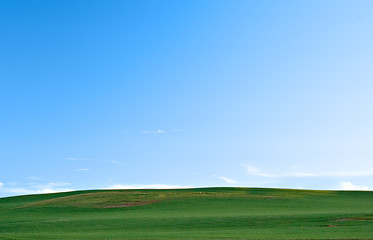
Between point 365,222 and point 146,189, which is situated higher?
point 146,189

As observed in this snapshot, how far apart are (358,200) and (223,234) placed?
34771 mm

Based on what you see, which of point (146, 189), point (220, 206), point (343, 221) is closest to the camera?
point (343, 221)

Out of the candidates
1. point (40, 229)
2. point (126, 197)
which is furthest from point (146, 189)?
point (40, 229)

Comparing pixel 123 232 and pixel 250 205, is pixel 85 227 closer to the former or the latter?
pixel 123 232

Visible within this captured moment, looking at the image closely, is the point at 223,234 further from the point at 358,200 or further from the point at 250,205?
the point at 358,200

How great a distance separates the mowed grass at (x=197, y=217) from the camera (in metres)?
26.7

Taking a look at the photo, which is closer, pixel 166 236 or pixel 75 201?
pixel 166 236

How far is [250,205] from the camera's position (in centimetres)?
4697

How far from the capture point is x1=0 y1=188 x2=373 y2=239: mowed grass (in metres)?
26.7

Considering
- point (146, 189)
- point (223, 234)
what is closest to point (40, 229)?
point (223, 234)

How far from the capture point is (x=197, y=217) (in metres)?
35.5

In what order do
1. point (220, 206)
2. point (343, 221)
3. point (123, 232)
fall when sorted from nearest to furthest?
1. point (123, 232)
2. point (343, 221)
3. point (220, 206)

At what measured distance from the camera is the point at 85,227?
32.0 metres

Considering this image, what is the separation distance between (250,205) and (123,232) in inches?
847
